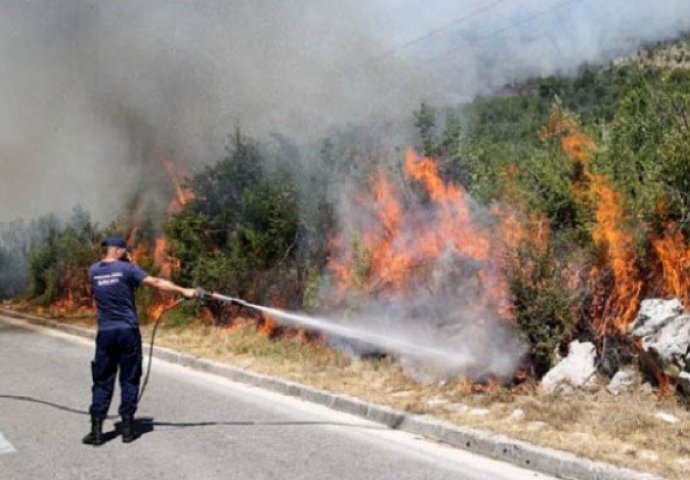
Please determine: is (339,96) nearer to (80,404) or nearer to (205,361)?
(205,361)

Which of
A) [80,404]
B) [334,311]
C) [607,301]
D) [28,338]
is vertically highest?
[607,301]

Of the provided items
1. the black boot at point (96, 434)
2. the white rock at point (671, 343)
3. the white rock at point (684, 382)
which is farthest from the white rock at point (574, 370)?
the black boot at point (96, 434)

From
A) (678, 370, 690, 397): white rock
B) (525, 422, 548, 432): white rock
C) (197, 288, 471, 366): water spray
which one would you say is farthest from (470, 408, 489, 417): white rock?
(678, 370, 690, 397): white rock

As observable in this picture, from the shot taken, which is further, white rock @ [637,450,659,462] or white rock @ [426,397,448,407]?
white rock @ [426,397,448,407]

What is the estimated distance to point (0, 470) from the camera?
4844mm

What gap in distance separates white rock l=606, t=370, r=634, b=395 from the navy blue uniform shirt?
414 centimetres

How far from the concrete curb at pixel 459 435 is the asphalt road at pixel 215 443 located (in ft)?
0.33

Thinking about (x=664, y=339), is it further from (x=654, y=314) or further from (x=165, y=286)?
(x=165, y=286)

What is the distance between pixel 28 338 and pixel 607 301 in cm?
1116

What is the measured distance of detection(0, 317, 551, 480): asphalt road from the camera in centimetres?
481

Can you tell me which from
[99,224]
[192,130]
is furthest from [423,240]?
[99,224]

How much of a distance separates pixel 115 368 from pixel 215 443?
0.97 metres

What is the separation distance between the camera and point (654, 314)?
6316 mm

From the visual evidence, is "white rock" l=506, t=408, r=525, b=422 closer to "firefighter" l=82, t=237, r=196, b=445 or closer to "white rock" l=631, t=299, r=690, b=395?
"white rock" l=631, t=299, r=690, b=395
